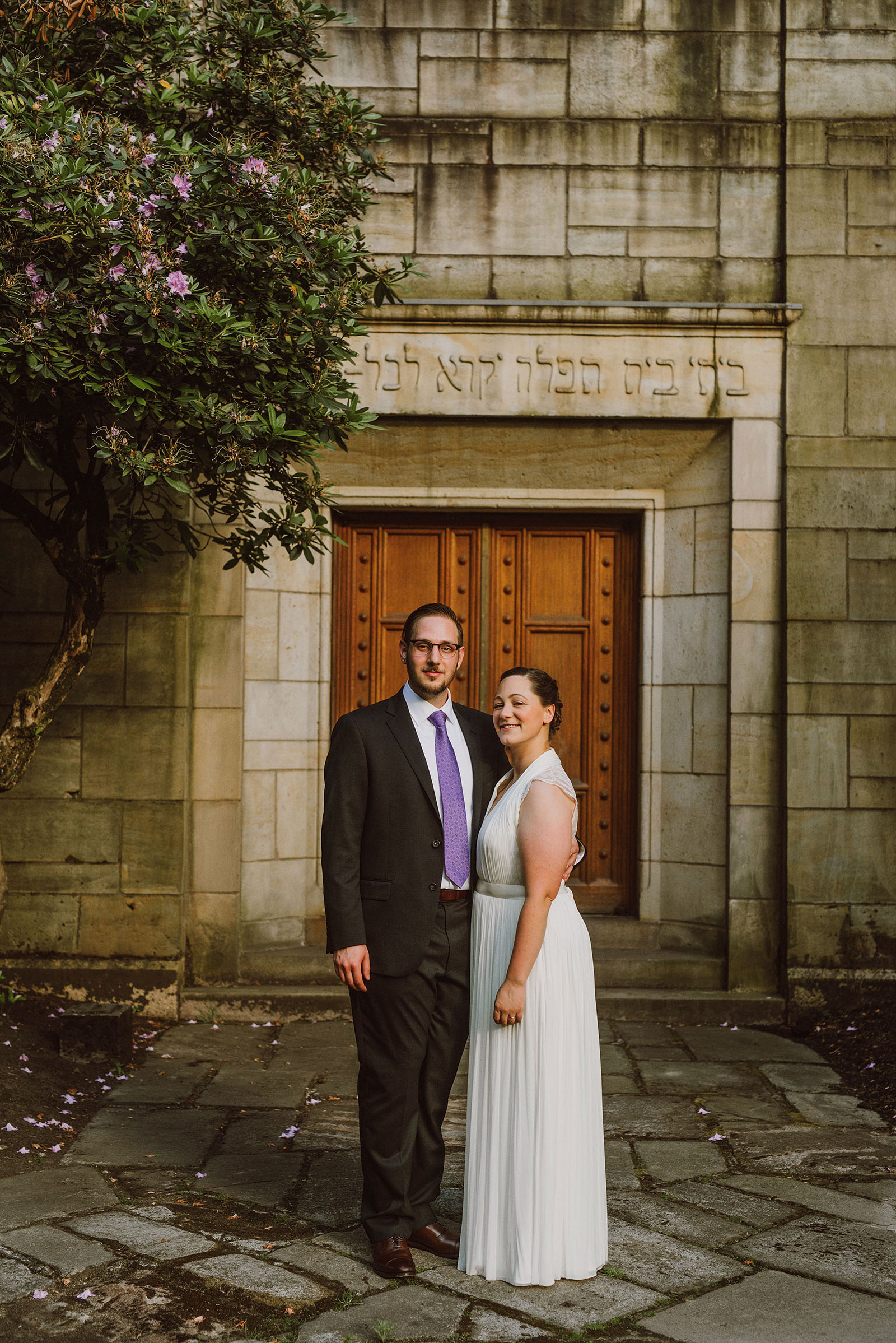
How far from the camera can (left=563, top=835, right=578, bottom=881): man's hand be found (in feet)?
11.1

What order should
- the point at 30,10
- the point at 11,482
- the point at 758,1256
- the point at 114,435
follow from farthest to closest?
the point at 11,482, the point at 30,10, the point at 114,435, the point at 758,1256

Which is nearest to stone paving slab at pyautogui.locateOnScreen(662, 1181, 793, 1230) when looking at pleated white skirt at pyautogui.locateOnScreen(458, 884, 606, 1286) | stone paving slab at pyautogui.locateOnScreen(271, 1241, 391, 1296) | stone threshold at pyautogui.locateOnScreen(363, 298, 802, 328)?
pleated white skirt at pyautogui.locateOnScreen(458, 884, 606, 1286)

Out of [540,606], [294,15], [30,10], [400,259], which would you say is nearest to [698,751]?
[540,606]

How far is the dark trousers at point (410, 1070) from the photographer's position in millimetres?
3473

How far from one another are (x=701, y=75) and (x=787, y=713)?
365 cm

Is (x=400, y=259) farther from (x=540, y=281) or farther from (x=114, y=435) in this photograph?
(x=114, y=435)

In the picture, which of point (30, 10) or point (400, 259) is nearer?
point (30, 10)

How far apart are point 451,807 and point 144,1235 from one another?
1585mm

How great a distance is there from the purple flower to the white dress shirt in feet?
5.60

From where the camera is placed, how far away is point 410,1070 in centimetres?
352

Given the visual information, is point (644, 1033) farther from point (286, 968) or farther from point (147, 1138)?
point (147, 1138)

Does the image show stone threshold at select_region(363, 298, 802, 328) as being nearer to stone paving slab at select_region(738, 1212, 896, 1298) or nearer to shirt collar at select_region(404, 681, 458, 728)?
shirt collar at select_region(404, 681, 458, 728)

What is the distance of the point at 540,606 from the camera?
281 inches

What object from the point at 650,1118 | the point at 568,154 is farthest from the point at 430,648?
the point at 568,154
